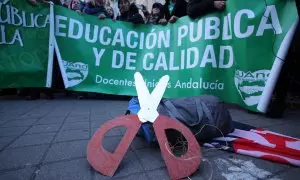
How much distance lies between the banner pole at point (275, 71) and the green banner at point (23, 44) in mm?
3690

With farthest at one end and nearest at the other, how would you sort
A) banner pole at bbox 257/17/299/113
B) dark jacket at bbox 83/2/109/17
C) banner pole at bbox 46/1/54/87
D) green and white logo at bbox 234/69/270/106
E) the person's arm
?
1. dark jacket at bbox 83/2/109/17
2. banner pole at bbox 46/1/54/87
3. the person's arm
4. green and white logo at bbox 234/69/270/106
5. banner pole at bbox 257/17/299/113

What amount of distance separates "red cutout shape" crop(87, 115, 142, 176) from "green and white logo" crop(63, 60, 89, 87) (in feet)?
9.83

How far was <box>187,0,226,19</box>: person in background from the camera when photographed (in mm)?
3008

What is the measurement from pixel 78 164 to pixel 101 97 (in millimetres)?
3393

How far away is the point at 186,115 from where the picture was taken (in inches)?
70.1

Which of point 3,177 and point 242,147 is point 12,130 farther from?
point 242,147

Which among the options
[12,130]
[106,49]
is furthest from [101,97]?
[12,130]

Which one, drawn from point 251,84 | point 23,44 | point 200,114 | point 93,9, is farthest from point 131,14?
point 200,114

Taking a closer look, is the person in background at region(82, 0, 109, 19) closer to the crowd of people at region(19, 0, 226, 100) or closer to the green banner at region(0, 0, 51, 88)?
the crowd of people at region(19, 0, 226, 100)

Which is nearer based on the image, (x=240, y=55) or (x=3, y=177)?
(x=3, y=177)

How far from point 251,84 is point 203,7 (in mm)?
1264

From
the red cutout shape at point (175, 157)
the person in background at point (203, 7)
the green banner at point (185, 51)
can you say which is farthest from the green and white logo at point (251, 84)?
the red cutout shape at point (175, 157)

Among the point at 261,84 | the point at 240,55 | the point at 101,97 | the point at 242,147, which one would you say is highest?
the point at 240,55

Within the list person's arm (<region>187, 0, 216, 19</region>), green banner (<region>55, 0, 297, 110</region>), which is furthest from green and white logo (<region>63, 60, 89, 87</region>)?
person's arm (<region>187, 0, 216, 19</region>)
